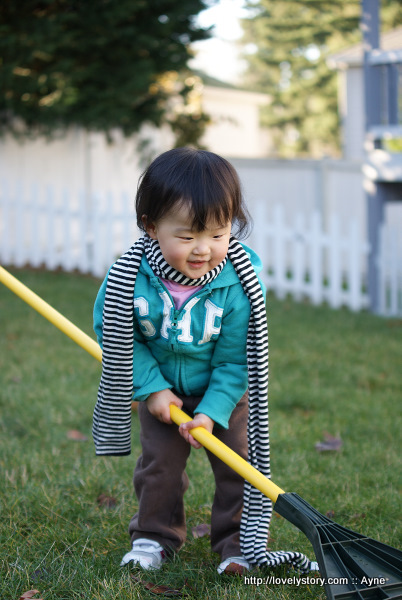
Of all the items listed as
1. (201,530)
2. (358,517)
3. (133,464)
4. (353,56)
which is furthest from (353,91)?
(201,530)

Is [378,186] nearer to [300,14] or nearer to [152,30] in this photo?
[152,30]

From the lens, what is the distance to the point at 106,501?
3.11 m

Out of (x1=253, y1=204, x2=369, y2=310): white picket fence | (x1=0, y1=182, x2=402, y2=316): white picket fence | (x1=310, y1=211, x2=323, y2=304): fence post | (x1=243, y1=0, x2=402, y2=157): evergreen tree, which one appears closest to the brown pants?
(x1=0, y1=182, x2=402, y2=316): white picket fence

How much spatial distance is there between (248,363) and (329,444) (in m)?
1.65

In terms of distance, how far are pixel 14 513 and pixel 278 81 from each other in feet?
140

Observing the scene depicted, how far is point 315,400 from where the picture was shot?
4629 mm

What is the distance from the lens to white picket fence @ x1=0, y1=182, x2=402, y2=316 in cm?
833

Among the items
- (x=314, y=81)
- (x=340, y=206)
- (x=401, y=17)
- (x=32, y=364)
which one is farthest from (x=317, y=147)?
(x=32, y=364)

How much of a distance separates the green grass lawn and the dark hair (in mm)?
1159

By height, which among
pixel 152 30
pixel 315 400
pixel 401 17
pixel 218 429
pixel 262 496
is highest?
pixel 401 17

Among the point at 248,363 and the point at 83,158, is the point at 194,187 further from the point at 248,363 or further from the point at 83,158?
the point at 83,158

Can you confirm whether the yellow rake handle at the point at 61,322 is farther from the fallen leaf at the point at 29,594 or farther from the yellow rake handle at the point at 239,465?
the fallen leaf at the point at 29,594

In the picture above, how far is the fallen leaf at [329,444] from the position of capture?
3826 millimetres

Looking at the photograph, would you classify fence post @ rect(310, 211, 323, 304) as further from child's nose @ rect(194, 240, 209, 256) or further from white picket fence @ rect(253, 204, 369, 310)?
child's nose @ rect(194, 240, 209, 256)
